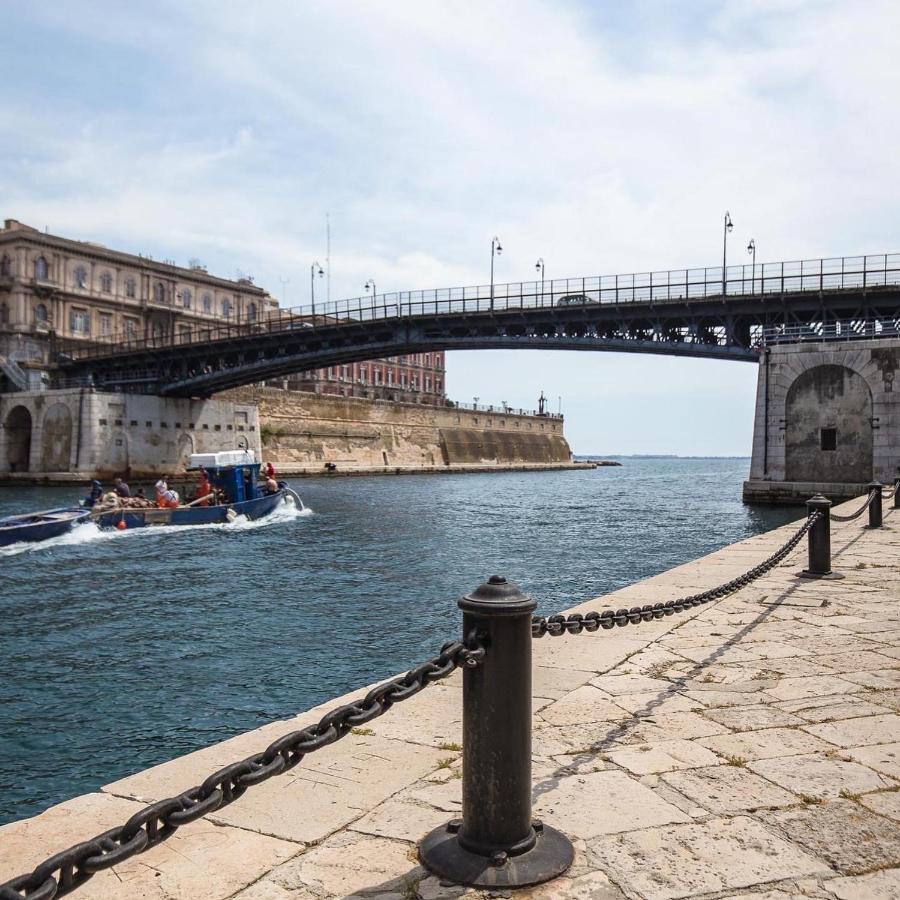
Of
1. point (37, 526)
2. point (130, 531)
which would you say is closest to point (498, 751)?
point (37, 526)

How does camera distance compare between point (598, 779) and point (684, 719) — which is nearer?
point (598, 779)

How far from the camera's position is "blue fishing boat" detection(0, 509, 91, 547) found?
20094 mm

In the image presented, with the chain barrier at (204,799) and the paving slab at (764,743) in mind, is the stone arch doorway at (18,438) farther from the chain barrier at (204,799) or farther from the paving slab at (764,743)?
the chain barrier at (204,799)

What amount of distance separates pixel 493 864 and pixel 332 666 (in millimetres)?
6516

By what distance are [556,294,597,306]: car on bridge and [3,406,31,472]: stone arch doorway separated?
32657mm

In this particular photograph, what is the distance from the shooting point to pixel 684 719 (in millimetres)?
4738

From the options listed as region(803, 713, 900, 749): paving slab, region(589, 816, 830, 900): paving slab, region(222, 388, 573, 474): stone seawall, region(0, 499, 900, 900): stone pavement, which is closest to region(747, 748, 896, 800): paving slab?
region(0, 499, 900, 900): stone pavement

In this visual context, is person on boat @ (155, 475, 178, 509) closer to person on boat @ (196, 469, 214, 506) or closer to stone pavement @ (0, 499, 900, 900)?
person on boat @ (196, 469, 214, 506)

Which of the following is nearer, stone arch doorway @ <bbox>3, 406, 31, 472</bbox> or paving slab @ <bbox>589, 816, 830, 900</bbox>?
paving slab @ <bbox>589, 816, 830, 900</bbox>

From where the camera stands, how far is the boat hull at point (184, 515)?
915 inches

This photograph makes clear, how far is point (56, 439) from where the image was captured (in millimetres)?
49031

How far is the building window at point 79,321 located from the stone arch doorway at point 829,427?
5355cm

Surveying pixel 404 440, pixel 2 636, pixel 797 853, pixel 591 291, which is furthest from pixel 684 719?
pixel 404 440

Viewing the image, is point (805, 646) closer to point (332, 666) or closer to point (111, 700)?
point (332, 666)
